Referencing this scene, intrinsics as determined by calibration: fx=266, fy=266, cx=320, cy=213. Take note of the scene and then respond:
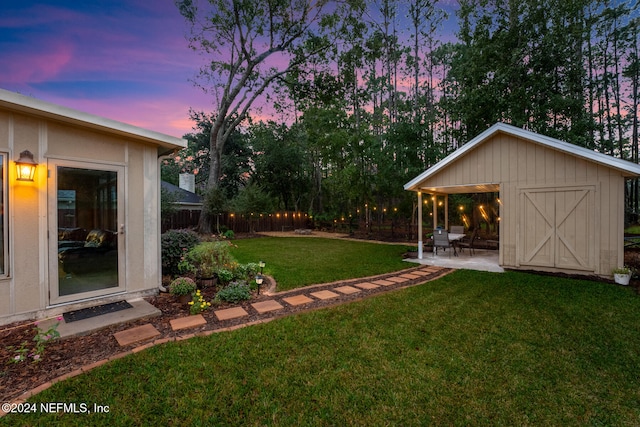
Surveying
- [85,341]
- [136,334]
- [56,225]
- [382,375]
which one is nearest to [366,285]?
[382,375]

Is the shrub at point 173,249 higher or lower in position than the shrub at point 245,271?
higher

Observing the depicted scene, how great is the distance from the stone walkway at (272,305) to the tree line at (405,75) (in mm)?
9240

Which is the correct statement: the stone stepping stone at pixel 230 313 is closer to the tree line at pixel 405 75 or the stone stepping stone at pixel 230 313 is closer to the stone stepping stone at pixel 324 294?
the stone stepping stone at pixel 324 294

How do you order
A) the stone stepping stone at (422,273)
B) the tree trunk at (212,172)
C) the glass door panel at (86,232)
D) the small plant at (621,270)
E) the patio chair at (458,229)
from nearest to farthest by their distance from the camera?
the glass door panel at (86,232)
the small plant at (621,270)
the stone stepping stone at (422,273)
the patio chair at (458,229)
the tree trunk at (212,172)

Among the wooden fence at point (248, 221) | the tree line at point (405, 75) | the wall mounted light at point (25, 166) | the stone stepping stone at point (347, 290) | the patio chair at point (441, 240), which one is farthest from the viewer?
the wooden fence at point (248, 221)

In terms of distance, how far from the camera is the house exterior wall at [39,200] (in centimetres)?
349

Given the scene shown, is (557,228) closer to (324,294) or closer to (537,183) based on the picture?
(537,183)

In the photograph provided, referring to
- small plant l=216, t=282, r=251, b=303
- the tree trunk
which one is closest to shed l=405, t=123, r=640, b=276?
small plant l=216, t=282, r=251, b=303

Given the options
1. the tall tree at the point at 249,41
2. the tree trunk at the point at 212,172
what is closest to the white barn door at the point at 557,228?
the tall tree at the point at 249,41

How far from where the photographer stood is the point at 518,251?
6.86 metres

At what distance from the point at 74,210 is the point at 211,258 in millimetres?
2211

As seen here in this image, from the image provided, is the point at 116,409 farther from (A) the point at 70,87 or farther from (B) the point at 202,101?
(B) the point at 202,101

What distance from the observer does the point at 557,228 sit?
20.9 ft

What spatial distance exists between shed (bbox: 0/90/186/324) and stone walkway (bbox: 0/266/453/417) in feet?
4.95
